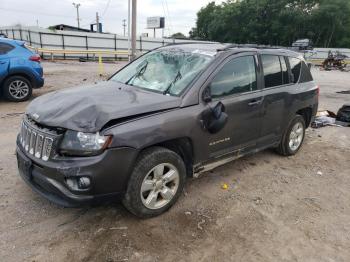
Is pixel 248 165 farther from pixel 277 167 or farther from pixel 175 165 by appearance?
pixel 175 165

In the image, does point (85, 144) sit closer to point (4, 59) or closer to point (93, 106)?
point (93, 106)

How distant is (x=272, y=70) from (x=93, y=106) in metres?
2.77

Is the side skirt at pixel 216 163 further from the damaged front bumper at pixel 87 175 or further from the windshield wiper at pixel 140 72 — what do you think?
the windshield wiper at pixel 140 72

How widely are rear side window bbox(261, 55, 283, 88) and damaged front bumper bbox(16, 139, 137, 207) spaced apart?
8.04 ft

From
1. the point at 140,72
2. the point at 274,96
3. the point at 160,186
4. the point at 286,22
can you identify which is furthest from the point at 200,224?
the point at 286,22

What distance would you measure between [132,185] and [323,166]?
344 centimetres

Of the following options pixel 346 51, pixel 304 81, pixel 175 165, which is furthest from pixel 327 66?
pixel 175 165

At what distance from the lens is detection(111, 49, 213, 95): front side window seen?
381cm

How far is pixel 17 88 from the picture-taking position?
873 centimetres

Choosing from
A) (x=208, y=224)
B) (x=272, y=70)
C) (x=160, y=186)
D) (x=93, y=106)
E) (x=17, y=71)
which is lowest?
(x=208, y=224)

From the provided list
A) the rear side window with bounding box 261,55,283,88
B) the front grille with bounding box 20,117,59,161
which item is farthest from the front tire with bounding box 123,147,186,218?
the rear side window with bounding box 261,55,283,88

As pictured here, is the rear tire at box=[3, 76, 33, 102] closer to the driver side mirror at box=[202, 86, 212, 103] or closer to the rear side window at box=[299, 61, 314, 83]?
the driver side mirror at box=[202, 86, 212, 103]

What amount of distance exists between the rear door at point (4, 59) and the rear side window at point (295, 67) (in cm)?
685

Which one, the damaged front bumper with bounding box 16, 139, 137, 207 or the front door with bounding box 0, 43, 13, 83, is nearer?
the damaged front bumper with bounding box 16, 139, 137, 207
